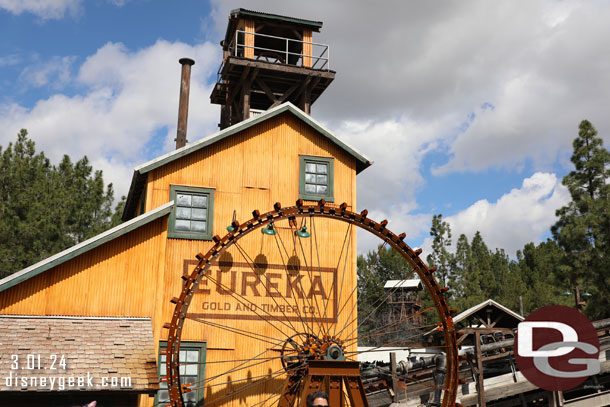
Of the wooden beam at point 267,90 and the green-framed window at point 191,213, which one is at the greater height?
the wooden beam at point 267,90

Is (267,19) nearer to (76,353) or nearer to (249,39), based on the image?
(249,39)

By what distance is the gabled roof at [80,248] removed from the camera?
13000mm

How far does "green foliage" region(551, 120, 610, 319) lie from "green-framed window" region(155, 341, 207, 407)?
712 inches

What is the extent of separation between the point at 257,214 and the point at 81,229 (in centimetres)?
1902

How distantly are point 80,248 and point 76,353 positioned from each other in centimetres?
236

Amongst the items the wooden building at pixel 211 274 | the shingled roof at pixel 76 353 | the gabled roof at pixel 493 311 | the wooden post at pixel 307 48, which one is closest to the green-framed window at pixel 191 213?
the wooden building at pixel 211 274

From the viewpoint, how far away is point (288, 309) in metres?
15.8

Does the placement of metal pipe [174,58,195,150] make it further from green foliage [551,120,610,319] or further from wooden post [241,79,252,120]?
green foliage [551,120,610,319]

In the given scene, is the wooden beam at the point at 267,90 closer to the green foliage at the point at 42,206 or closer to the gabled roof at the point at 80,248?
the gabled roof at the point at 80,248

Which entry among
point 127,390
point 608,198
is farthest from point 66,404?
point 608,198

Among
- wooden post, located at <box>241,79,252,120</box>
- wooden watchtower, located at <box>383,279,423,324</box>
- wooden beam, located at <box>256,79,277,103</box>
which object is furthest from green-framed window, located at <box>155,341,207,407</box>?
wooden watchtower, located at <box>383,279,423,324</box>

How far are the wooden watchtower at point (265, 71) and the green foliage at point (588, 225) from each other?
43.0 feet

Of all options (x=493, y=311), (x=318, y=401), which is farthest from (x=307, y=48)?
(x=318, y=401)

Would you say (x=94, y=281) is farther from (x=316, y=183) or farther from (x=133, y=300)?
(x=316, y=183)
